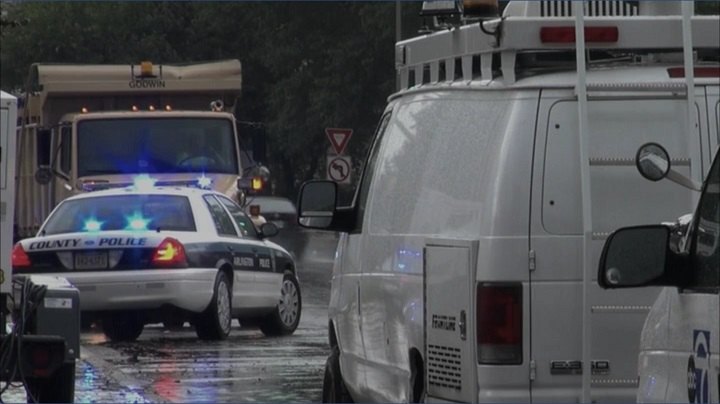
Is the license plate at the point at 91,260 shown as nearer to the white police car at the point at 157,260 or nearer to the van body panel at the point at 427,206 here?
the white police car at the point at 157,260

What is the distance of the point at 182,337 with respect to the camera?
→ 18219 mm

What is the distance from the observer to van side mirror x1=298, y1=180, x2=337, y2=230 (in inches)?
371

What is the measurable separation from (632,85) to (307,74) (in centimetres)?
4625

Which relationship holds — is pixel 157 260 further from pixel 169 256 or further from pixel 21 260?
pixel 21 260

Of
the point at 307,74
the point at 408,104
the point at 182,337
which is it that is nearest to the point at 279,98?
the point at 307,74

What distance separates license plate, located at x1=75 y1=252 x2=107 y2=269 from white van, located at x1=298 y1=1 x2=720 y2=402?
9628mm

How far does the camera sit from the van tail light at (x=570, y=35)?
23.3 feet

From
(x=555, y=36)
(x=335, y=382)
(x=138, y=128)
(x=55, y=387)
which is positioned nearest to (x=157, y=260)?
(x=55, y=387)

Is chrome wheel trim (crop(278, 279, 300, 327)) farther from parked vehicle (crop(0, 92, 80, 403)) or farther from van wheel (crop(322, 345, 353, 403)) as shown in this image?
van wheel (crop(322, 345, 353, 403))

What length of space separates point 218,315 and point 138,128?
333 inches

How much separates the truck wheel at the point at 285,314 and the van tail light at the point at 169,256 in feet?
5.87

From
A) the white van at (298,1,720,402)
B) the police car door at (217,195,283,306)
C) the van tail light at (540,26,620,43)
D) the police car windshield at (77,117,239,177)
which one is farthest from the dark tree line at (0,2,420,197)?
the van tail light at (540,26,620,43)

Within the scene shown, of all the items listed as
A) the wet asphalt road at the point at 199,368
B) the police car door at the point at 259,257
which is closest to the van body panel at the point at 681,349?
the wet asphalt road at the point at 199,368

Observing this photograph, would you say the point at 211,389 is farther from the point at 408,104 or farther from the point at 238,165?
the point at 238,165
